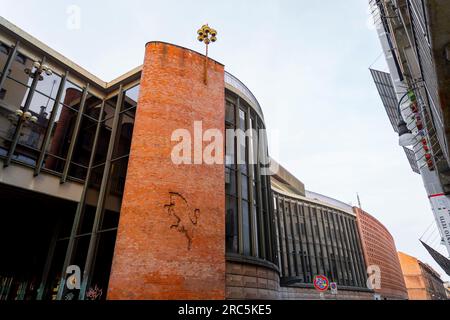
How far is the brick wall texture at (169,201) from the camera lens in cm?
1005

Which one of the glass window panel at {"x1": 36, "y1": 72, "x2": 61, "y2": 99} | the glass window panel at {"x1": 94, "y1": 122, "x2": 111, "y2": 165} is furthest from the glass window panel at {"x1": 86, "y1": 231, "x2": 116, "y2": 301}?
the glass window panel at {"x1": 36, "y1": 72, "x2": 61, "y2": 99}

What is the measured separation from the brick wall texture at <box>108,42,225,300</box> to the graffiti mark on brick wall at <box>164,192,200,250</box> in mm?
39

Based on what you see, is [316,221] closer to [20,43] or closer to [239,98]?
[239,98]

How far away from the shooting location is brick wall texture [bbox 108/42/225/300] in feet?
33.0

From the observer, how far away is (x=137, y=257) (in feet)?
33.1

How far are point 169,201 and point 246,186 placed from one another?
16.0 feet

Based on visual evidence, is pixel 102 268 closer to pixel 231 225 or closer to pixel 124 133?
pixel 231 225

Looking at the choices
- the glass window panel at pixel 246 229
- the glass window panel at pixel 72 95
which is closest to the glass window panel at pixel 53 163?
the glass window panel at pixel 72 95

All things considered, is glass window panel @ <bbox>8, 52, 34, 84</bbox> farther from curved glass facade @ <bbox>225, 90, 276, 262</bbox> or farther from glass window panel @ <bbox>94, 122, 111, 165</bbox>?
curved glass facade @ <bbox>225, 90, 276, 262</bbox>

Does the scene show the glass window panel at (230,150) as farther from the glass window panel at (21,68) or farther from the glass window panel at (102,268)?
the glass window panel at (21,68)

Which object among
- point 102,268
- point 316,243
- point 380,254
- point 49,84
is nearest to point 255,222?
point 102,268
